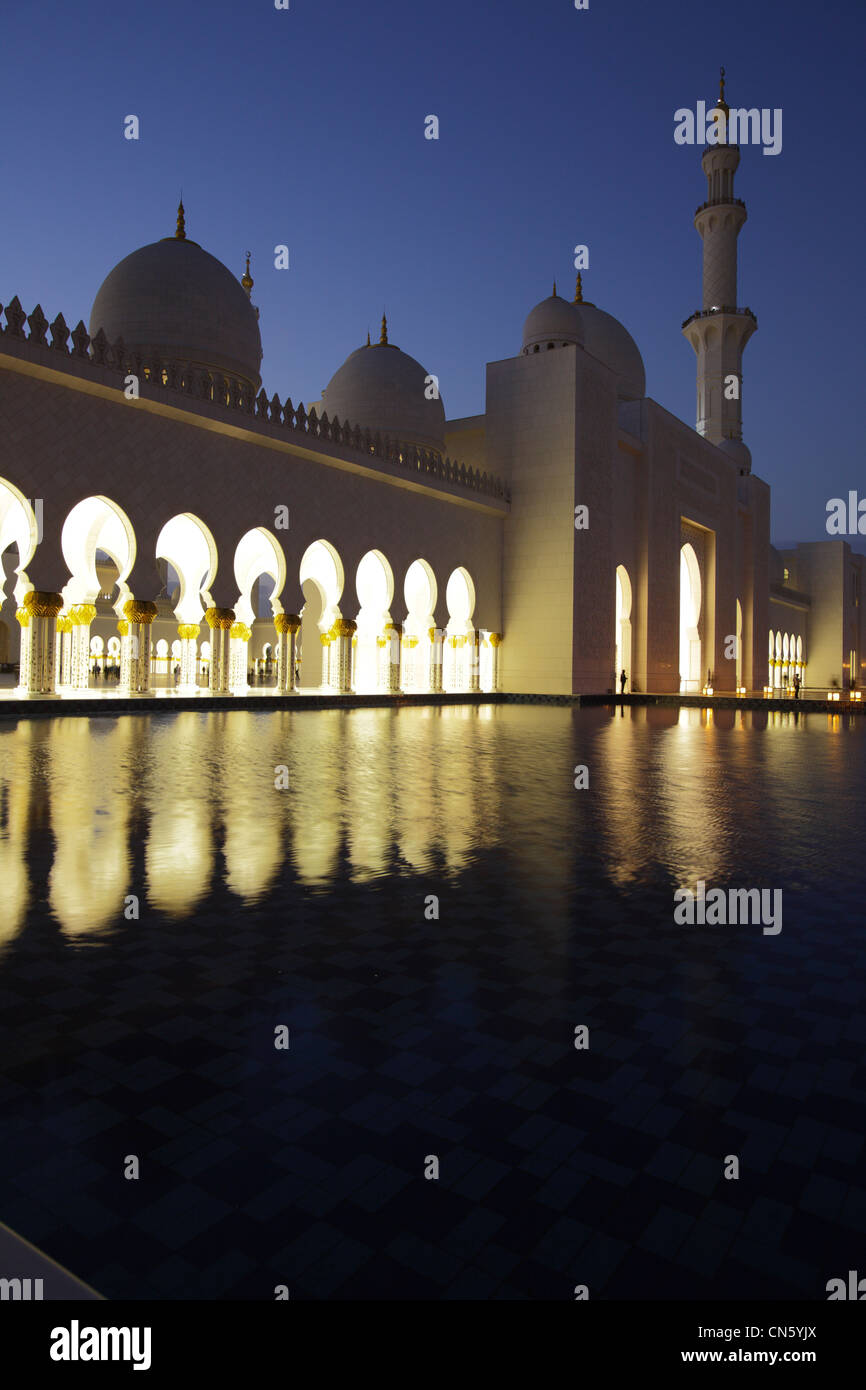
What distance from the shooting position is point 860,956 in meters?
2.12

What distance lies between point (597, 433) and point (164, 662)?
A: 45.0ft

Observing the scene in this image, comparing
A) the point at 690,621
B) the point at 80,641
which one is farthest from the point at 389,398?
the point at 690,621

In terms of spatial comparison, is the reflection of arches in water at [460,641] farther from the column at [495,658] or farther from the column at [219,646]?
the column at [219,646]

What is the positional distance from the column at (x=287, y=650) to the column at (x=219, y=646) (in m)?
1.02

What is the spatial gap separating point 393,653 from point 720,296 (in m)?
16.5

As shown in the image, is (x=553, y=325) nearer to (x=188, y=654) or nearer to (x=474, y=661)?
(x=474, y=661)

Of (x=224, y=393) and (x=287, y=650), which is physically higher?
(x=224, y=393)

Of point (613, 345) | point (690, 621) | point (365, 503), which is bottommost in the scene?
point (690, 621)

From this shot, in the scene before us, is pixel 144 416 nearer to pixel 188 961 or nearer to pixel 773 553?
pixel 188 961

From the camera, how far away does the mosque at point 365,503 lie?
11.2 metres

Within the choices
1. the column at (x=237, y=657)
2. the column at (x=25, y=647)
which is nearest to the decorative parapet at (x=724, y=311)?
the column at (x=237, y=657)

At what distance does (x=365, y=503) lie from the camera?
50.8 ft

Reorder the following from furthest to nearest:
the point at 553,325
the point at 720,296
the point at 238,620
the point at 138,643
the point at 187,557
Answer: the point at 720,296, the point at 553,325, the point at 238,620, the point at 187,557, the point at 138,643

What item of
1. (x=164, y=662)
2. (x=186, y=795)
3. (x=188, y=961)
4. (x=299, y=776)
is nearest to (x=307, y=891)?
(x=188, y=961)
